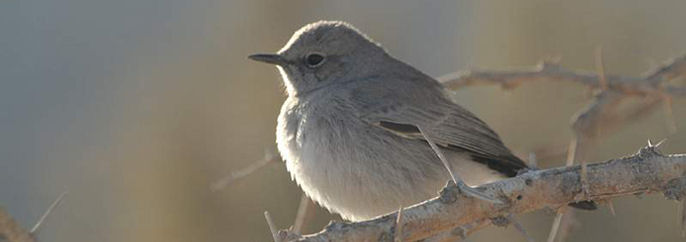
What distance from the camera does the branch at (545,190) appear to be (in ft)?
10.5

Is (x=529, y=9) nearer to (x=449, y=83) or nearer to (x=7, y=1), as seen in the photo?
(x=449, y=83)

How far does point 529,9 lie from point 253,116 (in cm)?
207

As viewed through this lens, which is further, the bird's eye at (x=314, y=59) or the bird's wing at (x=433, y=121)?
the bird's eye at (x=314, y=59)

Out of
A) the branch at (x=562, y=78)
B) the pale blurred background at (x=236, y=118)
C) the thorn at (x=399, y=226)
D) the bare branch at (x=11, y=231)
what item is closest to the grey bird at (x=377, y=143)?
the branch at (x=562, y=78)

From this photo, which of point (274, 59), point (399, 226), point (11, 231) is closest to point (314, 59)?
point (274, 59)

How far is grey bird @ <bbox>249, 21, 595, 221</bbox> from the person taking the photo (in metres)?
4.52

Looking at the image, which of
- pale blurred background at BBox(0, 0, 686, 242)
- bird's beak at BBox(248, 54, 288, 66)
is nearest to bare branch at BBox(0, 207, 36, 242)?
bird's beak at BBox(248, 54, 288, 66)

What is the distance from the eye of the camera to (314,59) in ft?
17.4

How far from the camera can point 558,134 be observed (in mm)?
7094

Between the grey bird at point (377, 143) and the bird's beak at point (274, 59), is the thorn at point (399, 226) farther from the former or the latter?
the bird's beak at point (274, 59)

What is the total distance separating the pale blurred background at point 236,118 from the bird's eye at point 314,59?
1040 mm

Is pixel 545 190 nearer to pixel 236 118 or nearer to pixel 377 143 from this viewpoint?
pixel 377 143

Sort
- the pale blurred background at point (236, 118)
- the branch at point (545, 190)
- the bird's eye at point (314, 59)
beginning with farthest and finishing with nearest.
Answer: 1. the pale blurred background at point (236, 118)
2. the bird's eye at point (314, 59)
3. the branch at point (545, 190)

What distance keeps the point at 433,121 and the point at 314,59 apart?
80 cm
